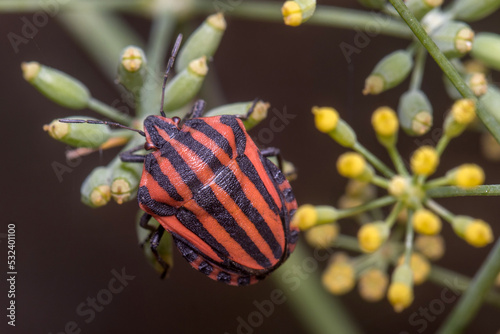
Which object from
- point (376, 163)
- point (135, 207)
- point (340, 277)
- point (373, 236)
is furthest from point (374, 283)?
point (135, 207)

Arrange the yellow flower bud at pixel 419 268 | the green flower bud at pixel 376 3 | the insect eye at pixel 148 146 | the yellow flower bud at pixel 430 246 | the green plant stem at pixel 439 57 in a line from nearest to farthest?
1. the green plant stem at pixel 439 57
2. the insect eye at pixel 148 146
3. the green flower bud at pixel 376 3
4. the yellow flower bud at pixel 419 268
5. the yellow flower bud at pixel 430 246

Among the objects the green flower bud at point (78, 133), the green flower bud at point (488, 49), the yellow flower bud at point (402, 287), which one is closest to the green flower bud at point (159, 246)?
the green flower bud at point (78, 133)

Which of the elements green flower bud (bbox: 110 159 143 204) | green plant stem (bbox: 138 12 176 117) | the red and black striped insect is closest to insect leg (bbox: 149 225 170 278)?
the red and black striped insect

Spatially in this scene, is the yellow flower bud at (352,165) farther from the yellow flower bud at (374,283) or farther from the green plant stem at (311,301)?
the green plant stem at (311,301)

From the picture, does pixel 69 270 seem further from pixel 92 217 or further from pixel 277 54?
pixel 277 54

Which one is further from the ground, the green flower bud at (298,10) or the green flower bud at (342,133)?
the green flower bud at (298,10)

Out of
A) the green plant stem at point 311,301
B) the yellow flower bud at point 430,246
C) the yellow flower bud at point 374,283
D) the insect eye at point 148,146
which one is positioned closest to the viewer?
the insect eye at point 148,146
